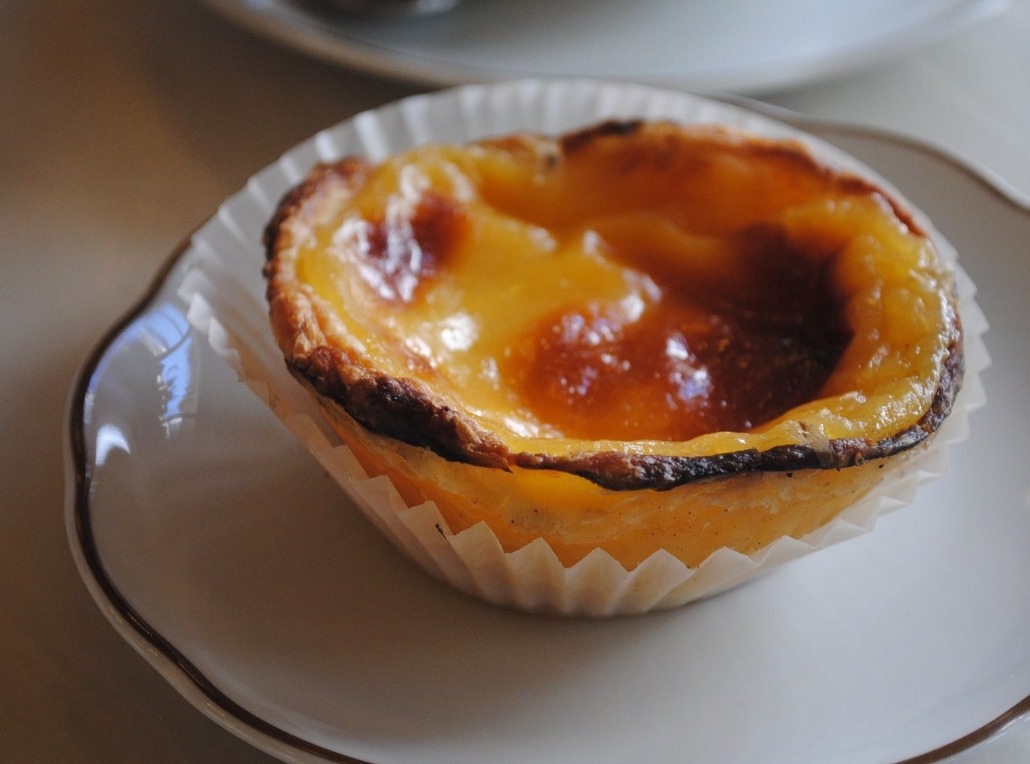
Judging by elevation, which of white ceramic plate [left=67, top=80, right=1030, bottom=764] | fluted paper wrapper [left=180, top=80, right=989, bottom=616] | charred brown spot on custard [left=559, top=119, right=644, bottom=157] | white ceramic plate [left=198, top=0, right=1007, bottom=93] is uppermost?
white ceramic plate [left=198, top=0, right=1007, bottom=93]

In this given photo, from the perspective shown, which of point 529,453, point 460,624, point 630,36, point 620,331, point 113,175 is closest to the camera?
point 529,453

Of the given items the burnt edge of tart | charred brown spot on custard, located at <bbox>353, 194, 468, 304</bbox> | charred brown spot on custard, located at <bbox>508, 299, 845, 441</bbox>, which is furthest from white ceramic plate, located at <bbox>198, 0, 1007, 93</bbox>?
the burnt edge of tart

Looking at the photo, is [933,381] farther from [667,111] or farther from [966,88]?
[966,88]

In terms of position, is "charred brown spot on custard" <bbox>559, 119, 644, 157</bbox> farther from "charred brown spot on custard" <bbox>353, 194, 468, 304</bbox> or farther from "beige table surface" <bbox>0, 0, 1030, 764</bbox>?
"beige table surface" <bbox>0, 0, 1030, 764</bbox>

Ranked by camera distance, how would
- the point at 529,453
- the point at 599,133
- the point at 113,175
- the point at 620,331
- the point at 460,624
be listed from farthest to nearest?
the point at 113,175
the point at 599,133
the point at 620,331
the point at 460,624
the point at 529,453

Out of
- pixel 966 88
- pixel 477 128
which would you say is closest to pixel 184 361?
pixel 477 128

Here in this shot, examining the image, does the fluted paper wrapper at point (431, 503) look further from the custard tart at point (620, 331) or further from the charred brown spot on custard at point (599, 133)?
the charred brown spot on custard at point (599, 133)

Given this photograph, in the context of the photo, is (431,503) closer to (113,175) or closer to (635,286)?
(635,286)

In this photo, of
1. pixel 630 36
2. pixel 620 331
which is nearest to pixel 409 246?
pixel 620 331
